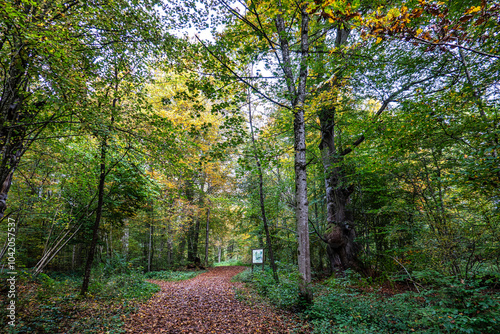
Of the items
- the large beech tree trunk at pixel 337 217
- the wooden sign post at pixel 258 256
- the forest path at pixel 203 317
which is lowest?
the forest path at pixel 203 317

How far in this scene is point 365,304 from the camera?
4625mm

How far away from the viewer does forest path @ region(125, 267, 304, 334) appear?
438 cm

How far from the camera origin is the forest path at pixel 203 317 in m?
4.38

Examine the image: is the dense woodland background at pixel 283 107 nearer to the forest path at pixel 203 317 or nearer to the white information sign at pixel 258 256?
the forest path at pixel 203 317

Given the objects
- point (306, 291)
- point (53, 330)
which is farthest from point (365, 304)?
point (53, 330)

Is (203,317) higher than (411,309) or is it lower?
lower

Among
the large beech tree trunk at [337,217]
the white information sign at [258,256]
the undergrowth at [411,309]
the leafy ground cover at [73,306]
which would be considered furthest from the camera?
the white information sign at [258,256]

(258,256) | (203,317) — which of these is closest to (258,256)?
(258,256)

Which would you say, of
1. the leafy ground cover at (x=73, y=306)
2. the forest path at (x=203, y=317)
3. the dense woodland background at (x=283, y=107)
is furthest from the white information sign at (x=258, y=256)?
the leafy ground cover at (x=73, y=306)

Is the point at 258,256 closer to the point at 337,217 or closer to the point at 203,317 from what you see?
the point at 337,217

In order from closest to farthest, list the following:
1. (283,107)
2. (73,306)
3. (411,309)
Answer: (411,309), (73,306), (283,107)

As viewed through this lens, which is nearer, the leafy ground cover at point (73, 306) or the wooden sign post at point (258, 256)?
the leafy ground cover at point (73, 306)

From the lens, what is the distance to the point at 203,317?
505 cm

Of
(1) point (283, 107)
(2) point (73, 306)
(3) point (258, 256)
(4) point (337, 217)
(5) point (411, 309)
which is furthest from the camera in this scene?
(3) point (258, 256)
